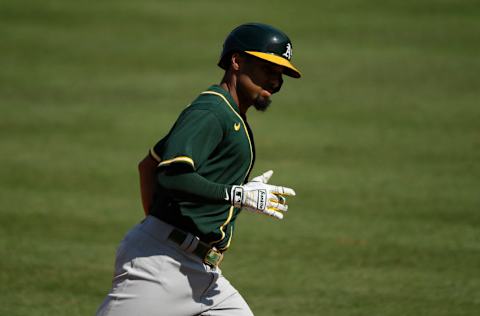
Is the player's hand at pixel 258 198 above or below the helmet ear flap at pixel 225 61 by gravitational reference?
below

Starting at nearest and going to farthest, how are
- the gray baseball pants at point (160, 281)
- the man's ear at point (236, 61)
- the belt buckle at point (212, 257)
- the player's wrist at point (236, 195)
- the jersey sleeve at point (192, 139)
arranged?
the jersey sleeve at point (192, 139) → the player's wrist at point (236, 195) → the gray baseball pants at point (160, 281) → the belt buckle at point (212, 257) → the man's ear at point (236, 61)

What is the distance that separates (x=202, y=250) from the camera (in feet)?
16.0

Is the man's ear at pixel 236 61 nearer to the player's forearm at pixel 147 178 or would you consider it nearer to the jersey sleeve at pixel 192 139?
the jersey sleeve at pixel 192 139

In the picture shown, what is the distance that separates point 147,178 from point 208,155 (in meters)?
0.72

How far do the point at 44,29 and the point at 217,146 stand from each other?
501 inches

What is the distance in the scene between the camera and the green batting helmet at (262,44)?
4.94 m

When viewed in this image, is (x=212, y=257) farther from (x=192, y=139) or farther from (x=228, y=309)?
(x=192, y=139)

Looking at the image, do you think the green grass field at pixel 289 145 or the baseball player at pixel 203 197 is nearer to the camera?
the baseball player at pixel 203 197

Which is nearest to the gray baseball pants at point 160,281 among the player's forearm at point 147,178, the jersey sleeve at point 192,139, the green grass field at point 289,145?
the player's forearm at point 147,178

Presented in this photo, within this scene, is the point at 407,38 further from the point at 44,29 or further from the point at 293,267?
the point at 293,267

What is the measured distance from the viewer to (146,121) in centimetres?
1319

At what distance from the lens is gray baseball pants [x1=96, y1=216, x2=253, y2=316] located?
15.6 ft

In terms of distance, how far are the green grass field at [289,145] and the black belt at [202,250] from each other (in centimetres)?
272

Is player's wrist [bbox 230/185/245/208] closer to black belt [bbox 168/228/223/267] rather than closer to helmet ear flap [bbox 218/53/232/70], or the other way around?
black belt [bbox 168/228/223/267]
